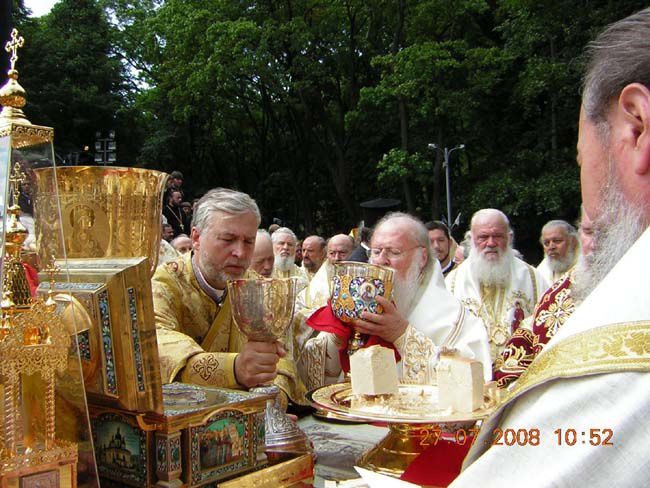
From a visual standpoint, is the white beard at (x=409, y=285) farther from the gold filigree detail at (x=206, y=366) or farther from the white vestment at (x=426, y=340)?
the gold filigree detail at (x=206, y=366)

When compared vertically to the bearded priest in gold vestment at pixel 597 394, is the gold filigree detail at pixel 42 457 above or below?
below

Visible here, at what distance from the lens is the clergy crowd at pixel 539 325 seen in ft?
2.54

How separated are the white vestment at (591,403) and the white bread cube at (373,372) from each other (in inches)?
46.8

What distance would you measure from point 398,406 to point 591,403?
1.25 m

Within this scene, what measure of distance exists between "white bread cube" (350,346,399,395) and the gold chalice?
0.91 ft

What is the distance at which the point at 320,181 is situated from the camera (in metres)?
28.2

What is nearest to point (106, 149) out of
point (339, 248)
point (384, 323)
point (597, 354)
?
point (339, 248)

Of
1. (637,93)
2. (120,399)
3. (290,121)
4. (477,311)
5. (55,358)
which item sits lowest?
(477,311)

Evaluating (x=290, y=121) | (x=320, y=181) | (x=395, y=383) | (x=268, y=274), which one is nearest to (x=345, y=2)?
(x=290, y=121)

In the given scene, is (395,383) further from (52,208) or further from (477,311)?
(477,311)

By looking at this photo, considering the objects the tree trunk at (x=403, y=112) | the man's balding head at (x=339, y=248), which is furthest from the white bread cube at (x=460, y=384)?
the tree trunk at (x=403, y=112)

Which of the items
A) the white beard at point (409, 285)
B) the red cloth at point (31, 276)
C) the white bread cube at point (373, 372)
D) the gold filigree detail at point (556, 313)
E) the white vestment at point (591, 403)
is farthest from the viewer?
the white beard at point (409, 285)

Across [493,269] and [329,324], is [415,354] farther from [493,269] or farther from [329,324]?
[493,269]

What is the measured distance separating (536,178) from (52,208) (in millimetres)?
20087
